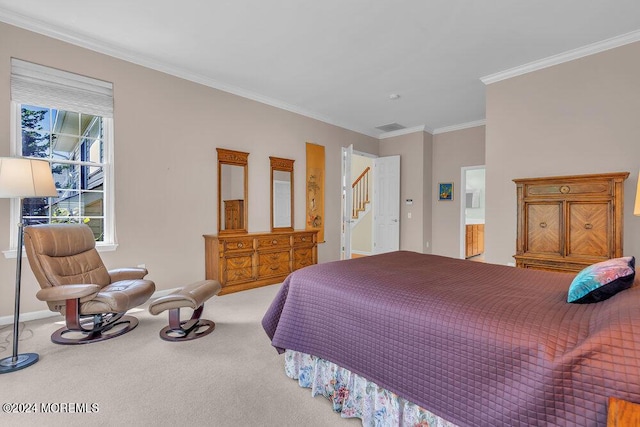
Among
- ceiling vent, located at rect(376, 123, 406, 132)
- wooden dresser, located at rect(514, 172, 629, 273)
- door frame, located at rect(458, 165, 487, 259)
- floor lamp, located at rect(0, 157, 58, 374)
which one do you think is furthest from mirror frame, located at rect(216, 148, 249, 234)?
door frame, located at rect(458, 165, 487, 259)

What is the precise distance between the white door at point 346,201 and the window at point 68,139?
3833 millimetres

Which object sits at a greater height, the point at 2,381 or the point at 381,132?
the point at 381,132

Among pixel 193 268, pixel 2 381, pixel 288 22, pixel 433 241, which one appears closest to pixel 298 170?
pixel 193 268

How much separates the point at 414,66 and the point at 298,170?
254 cm

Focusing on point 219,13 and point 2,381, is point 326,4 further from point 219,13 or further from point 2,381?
point 2,381

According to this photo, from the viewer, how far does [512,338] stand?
119 cm

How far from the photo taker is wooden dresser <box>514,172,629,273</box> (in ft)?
9.87

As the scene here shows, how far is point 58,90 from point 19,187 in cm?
162

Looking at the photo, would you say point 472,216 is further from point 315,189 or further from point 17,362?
point 17,362

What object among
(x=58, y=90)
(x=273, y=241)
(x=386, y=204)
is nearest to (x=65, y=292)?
(x=58, y=90)

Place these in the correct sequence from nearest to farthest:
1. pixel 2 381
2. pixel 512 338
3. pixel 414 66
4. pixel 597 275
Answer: pixel 512 338
pixel 597 275
pixel 2 381
pixel 414 66

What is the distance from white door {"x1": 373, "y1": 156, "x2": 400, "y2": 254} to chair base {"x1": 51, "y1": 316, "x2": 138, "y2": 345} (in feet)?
17.1

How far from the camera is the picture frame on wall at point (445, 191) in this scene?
655 centimetres

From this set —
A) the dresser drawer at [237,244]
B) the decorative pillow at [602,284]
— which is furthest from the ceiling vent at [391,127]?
the decorative pillow at [602,284]
